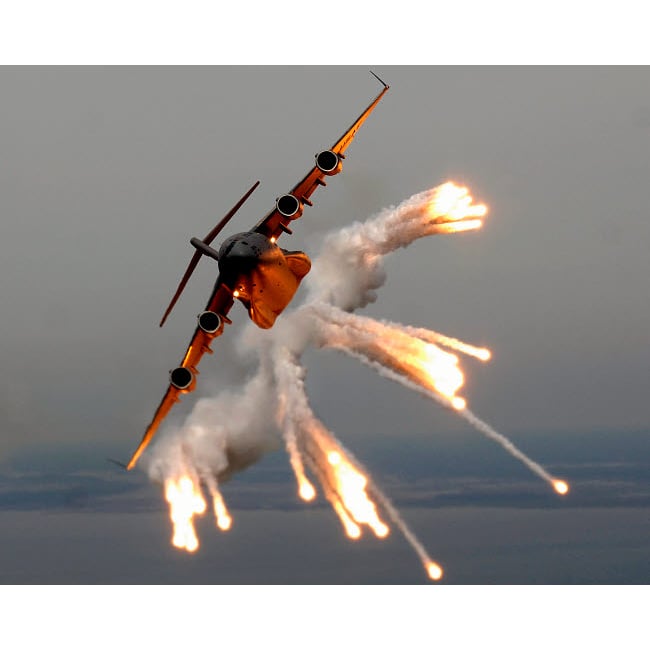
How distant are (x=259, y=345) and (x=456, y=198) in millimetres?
12231

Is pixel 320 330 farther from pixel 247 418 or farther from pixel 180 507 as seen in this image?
pixel 180 507

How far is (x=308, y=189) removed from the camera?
59.4 metres

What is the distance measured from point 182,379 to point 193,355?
2.72m

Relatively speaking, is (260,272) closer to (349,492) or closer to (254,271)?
(254,271)

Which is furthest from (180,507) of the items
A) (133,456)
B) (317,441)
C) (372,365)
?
(372,365)

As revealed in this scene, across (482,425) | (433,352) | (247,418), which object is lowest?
(482,425)

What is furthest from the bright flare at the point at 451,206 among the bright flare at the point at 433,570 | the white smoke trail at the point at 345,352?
the bright flare at the point at 433,570

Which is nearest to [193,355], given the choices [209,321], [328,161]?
[209,321]

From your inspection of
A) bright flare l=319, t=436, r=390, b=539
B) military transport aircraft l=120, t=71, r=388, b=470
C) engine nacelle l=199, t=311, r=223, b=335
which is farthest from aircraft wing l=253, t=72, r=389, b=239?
bright flare l=319, t=436, r=390, b=539

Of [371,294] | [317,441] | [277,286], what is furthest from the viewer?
[371,294]

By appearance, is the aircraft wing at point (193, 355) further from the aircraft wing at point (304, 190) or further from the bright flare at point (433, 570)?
the bright flare at point (433, 570)

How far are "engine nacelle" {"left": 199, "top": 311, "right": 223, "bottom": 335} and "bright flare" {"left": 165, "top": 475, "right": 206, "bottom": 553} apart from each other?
9275mm

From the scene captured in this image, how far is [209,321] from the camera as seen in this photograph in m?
57.4

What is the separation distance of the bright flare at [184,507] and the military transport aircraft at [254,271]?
107 inches
